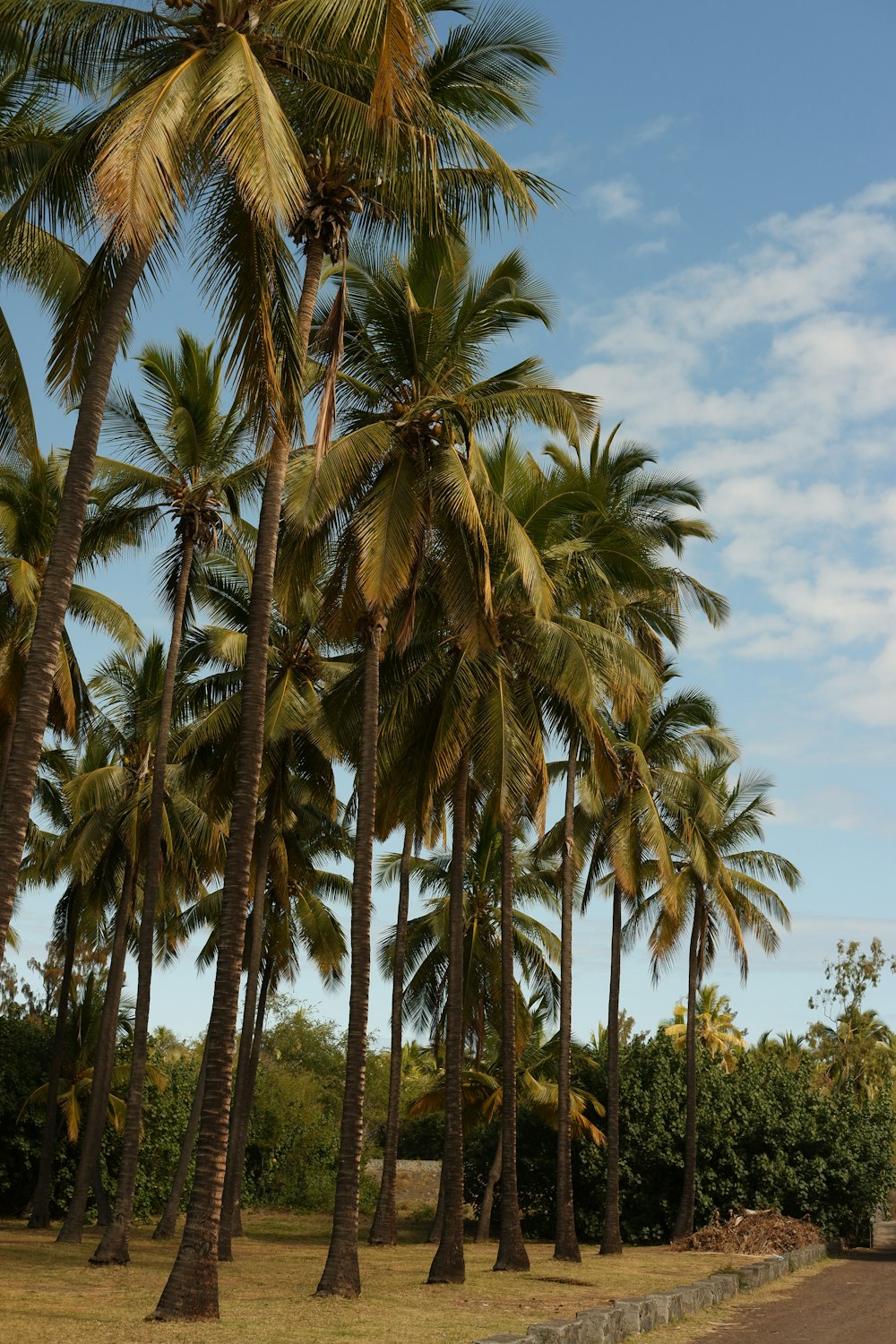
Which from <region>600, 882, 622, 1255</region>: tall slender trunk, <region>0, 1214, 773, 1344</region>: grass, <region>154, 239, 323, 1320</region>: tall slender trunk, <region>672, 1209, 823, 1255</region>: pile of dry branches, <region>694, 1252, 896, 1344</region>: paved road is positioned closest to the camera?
<region>0, 1214, 773, 1344</region>: grass

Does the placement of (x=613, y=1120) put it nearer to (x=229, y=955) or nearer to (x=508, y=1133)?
(x=508, y=1133)

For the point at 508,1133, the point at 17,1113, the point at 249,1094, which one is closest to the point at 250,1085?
the point at 249,1094

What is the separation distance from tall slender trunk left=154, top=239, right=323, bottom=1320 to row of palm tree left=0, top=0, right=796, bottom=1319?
40 millimetres

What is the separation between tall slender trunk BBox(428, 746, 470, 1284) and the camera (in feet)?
53.5

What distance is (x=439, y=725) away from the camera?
17.4m

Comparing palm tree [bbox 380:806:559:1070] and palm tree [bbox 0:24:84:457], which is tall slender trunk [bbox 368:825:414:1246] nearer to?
palm tree [bbox 380:806:559:1070]

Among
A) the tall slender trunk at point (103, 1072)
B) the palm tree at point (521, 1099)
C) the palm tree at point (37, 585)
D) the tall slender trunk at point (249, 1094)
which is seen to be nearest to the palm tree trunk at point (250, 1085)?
the tall slender trunk at point (249, 1094)

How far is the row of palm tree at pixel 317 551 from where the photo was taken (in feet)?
34.2

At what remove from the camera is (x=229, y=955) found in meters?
11.7

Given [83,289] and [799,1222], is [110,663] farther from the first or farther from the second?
[799,1222]

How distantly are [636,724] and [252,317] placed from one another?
52.2 ft

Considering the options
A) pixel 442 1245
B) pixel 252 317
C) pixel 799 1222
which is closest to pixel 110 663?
pixel 442 1245

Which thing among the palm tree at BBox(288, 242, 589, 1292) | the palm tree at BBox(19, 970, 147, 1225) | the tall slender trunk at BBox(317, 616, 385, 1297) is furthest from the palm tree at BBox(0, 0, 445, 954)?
the palm tree at BBox(19, 970, 147, 1225)

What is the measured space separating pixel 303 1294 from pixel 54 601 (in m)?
9.23
